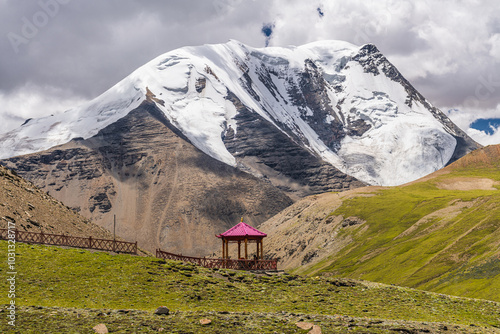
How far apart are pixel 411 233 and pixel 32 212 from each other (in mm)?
80072

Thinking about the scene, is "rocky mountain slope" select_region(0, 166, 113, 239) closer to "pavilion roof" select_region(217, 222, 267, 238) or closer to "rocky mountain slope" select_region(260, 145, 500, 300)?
"pavilion roof" select_region(217, 222, 267, 238)

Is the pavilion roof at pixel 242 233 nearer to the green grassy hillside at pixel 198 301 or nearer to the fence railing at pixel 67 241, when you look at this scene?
the fence railing at pixel 67 241

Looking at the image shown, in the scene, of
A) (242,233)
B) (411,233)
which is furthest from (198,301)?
(411,233)

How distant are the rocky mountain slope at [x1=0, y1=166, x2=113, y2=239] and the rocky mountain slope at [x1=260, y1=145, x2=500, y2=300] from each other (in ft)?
159

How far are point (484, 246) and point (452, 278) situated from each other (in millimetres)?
12327

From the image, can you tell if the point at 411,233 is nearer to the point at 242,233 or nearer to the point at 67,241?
the point at 242,233

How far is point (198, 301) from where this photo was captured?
131 ft

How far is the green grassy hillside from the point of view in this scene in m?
32.6

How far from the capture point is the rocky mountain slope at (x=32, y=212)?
6234cm

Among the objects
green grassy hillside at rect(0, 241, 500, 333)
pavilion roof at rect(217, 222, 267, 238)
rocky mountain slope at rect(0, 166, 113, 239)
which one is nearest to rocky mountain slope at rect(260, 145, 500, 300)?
green grassy hillside at rect(0, 241, 500, 333)

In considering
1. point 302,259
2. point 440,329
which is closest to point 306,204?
point 302,259

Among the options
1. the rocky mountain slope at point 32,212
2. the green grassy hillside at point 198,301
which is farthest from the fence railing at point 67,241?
the rocky mountain slope at point 32,212

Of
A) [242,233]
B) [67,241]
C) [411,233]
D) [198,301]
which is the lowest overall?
[411,233]

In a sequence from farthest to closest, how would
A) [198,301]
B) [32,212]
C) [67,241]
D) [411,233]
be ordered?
[411,233] → [32,212] → [67,241] → [198,301]
